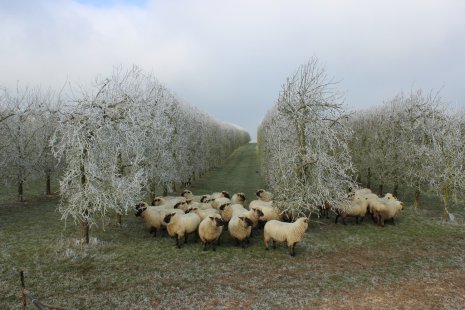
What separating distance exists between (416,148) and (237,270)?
1534 centimetres

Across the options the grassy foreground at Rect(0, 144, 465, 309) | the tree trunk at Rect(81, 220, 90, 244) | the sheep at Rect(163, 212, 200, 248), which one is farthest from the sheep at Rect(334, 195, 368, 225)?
the tree trunk at Rect(81, 220, 90, 244)

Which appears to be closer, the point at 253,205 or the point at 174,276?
the point at 174,276

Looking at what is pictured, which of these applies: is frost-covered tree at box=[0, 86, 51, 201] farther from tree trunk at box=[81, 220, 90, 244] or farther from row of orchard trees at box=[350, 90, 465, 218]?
row of orchard trees at box=[350, 90, 465, 218]

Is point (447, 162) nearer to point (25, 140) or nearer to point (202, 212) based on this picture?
point (202, 212)

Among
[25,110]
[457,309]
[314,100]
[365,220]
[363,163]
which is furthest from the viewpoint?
[363,163]

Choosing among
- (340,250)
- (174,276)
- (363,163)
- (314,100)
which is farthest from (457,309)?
(363,163)

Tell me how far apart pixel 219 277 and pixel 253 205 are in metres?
6.70

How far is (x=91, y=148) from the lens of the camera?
14.3 metres

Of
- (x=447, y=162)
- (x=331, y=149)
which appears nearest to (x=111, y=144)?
(x=331, y=149)

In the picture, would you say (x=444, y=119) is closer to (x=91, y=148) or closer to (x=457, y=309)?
(x=457, y=309)

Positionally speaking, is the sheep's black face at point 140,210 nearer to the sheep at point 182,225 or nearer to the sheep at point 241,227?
the sheep at point 182,225

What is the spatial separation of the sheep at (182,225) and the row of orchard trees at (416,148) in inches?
531

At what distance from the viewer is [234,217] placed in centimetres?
1550

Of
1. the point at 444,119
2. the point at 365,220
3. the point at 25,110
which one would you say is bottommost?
the point at 365,220
